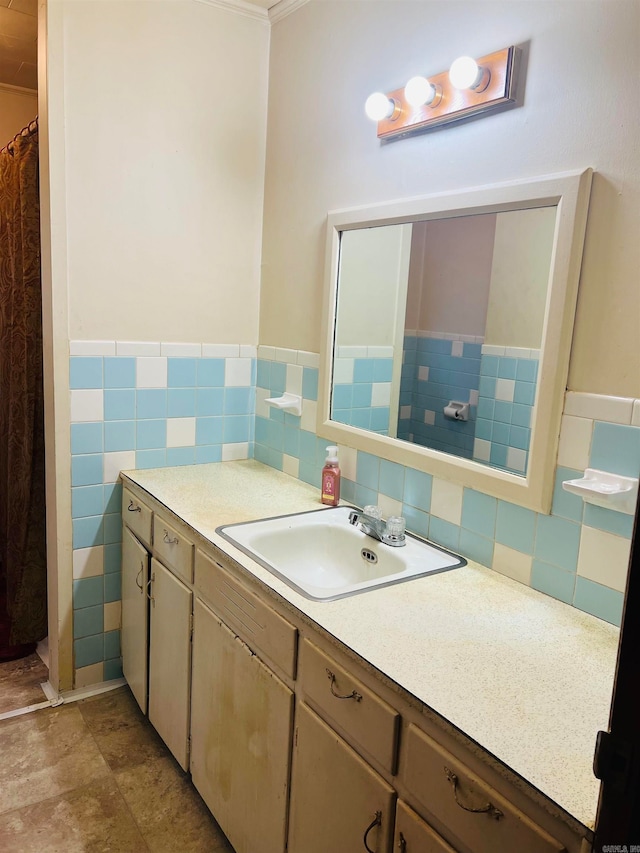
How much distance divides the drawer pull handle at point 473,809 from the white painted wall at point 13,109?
11.9ft

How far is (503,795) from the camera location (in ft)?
2.95

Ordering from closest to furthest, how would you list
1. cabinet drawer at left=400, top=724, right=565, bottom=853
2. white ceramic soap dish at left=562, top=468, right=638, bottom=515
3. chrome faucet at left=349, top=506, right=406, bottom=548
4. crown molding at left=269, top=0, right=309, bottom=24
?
cabinet drawer at left=400, top=724, right=565, bottom=853 → white ceramic soap dish at left=562, top=468, right=638, bottom=515 → chrome faucet at left=349, top=506, right=406, bottom=548 → crown molding at left=269, top=0, right=309, bottom=24

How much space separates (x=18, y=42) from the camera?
269 cm

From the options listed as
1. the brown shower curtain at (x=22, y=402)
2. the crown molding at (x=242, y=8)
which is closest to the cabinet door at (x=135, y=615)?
the brown shower curtain at (x=22, y=402)

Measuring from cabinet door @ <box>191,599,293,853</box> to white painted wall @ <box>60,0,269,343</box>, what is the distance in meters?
1.16

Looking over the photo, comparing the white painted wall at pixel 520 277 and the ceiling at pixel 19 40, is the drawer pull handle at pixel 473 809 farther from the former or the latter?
the ceiling at pixel 19 40

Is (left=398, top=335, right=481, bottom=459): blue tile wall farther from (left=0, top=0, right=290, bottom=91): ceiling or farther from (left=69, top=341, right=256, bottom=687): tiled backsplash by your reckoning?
(left=0, top=0, right=290, bottom=91): ceiling

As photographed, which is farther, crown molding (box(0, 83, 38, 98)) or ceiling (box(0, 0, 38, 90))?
crown molding (box(0, 83, 38, 98))

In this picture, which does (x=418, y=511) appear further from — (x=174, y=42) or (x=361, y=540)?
(x=174, y=42)

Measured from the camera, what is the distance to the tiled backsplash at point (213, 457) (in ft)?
5.02

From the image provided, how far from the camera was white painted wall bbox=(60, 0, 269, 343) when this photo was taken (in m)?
2.08

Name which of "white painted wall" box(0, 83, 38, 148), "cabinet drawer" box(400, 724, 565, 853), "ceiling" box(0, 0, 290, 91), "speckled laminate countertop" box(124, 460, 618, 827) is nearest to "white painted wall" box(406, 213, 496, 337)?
"speckled laminate countertop" box(124, 460, 618, 827)

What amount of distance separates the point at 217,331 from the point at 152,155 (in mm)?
671

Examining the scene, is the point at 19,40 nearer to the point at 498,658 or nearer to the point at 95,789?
the point at 95,789
